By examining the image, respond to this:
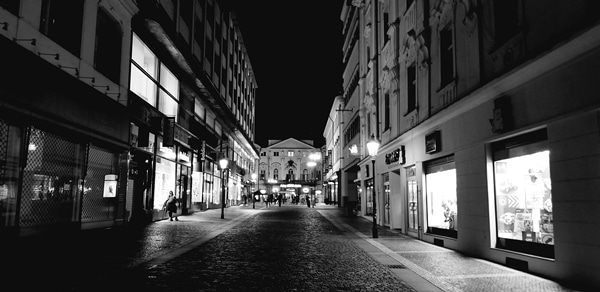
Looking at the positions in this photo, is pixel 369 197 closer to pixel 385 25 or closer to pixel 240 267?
pixel 385 25

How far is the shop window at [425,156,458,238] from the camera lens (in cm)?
1305

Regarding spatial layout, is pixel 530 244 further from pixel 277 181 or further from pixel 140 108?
pixel 277 181

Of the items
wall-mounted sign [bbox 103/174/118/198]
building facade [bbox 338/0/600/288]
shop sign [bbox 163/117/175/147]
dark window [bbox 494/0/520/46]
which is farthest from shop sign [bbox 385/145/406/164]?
wall-mounted sign [bbox 103/174/118/198]

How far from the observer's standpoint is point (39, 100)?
11383 mm

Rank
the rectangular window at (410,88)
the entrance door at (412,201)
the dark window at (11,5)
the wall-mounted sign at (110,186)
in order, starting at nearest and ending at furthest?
the dark window at (11,5) < the entrance door at (412,201) < the wall-mounted sign at (110,186) < the rectangular window at (410,88)

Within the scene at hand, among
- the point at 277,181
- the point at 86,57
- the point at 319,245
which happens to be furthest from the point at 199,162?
the point at 277,181

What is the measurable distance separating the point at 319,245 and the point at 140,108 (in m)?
10.3

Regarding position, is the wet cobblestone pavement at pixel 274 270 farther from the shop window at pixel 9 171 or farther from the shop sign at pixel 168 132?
the shop sign at pixel 168 132

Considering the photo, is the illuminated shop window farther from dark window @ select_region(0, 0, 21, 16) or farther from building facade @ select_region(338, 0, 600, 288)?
dark window @ select_region(0, 0, 21, 16)

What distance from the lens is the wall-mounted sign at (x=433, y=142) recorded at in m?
13.4

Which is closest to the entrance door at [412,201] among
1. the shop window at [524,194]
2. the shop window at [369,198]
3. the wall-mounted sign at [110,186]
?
the shop window at [524,194]

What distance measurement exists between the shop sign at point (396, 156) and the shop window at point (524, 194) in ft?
22.2

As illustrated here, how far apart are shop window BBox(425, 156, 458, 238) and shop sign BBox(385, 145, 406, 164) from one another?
1971 millimetres

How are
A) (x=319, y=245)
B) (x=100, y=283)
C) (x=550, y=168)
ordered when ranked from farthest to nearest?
(x=319, y=245), (x=550, y=168), (x=100, y=283)
